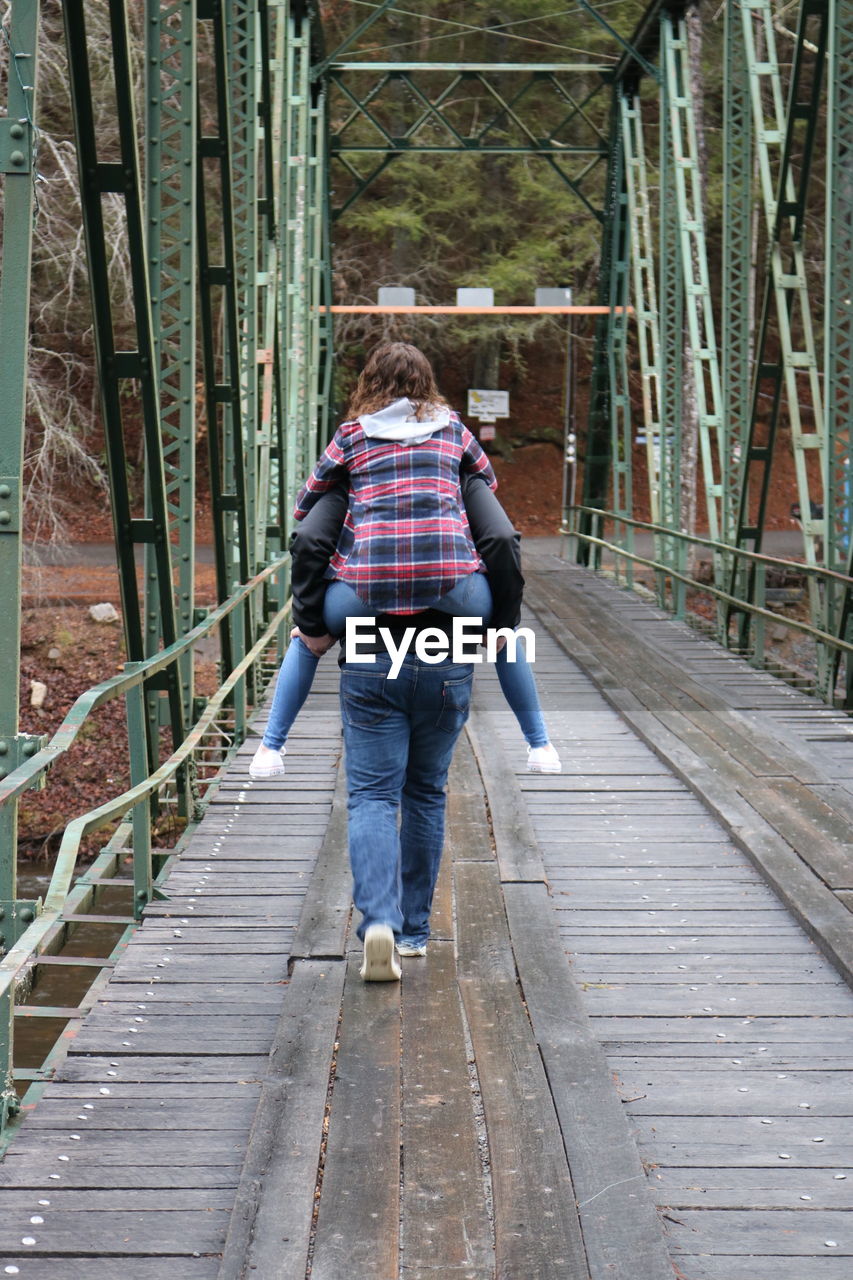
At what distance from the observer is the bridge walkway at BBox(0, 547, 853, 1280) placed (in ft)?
9.40

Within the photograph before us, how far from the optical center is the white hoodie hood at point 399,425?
3912 mm

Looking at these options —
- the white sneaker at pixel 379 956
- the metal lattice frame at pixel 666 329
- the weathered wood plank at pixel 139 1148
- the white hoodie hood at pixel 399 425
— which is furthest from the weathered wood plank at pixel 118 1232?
the metal lattice frame at pixel 666 329

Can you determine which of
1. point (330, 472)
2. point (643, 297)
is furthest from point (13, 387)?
point (643, 297)

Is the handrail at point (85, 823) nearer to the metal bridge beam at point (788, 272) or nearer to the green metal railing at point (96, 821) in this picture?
the green metal railing at point (96, 821)

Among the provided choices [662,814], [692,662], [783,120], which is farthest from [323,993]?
[783,120]

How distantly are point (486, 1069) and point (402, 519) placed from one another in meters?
1.36

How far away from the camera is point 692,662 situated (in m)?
11.6

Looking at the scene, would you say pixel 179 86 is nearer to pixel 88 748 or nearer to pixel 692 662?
pixel 692 662

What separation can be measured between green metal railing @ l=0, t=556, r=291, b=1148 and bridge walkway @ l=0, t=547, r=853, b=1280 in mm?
171

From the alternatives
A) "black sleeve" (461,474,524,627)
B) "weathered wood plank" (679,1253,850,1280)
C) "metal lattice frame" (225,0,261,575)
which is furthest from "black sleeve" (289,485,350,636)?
"metal lattice frame" (225,0,261,575)

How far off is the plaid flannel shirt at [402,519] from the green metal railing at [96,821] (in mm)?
847

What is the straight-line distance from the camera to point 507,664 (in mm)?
4223

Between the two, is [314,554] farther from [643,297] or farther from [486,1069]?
[643,297]

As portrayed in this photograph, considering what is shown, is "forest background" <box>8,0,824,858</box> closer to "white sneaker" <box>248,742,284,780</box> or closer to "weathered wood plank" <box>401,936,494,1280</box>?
"white sneaker" <box>248,742,284,780</box>
